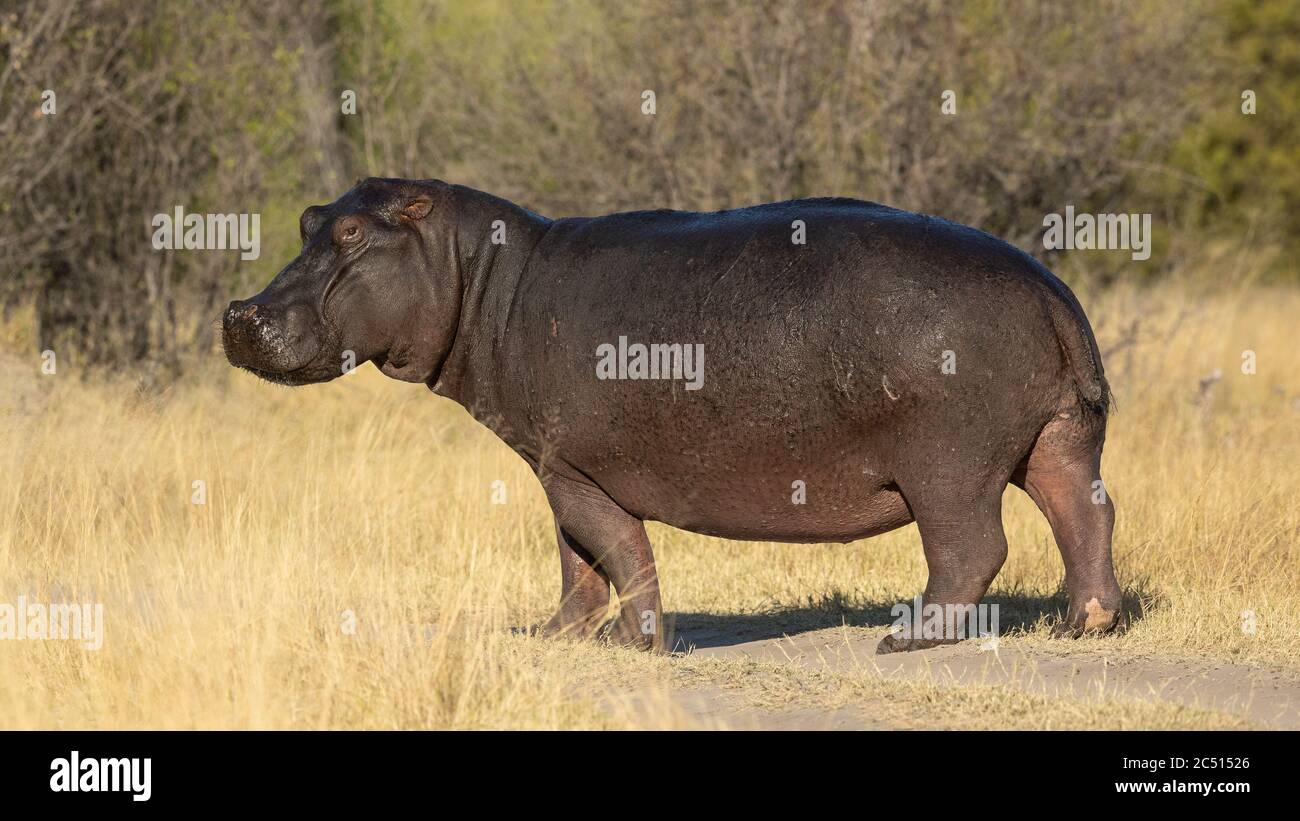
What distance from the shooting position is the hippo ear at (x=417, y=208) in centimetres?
740

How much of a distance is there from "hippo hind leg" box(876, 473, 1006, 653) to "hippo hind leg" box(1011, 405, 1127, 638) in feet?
1.21

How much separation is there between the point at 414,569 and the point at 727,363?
312cm

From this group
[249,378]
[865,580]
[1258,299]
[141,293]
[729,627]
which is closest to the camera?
[729,627]

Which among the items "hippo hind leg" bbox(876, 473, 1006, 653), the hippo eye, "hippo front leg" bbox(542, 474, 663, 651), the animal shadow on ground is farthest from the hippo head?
"hippo hind leg" bbox(876, 473, 1006, 653)

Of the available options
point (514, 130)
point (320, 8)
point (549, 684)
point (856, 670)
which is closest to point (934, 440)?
point (856, 670)

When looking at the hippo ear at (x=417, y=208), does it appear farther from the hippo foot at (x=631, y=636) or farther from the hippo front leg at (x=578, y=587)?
the hippo foot at (x=631, y=636)

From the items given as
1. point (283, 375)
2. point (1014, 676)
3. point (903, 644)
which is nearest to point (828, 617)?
point (903, 644)

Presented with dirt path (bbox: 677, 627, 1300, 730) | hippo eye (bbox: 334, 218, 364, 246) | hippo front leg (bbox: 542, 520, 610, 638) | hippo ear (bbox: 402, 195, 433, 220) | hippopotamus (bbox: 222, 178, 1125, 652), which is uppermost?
hippo ear (bbox: 402, 195, 433, 220)

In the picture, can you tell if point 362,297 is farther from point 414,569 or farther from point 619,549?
point 414,569

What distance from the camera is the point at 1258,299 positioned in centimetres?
2319

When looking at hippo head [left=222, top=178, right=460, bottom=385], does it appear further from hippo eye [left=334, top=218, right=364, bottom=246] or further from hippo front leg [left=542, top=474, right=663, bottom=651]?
hippo front leg [left=542, top=474, right=663, bottom=651]

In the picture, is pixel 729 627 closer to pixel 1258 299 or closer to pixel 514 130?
pixel 514 130

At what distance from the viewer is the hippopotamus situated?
6.62 metres

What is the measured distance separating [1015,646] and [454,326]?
8.89 ft
